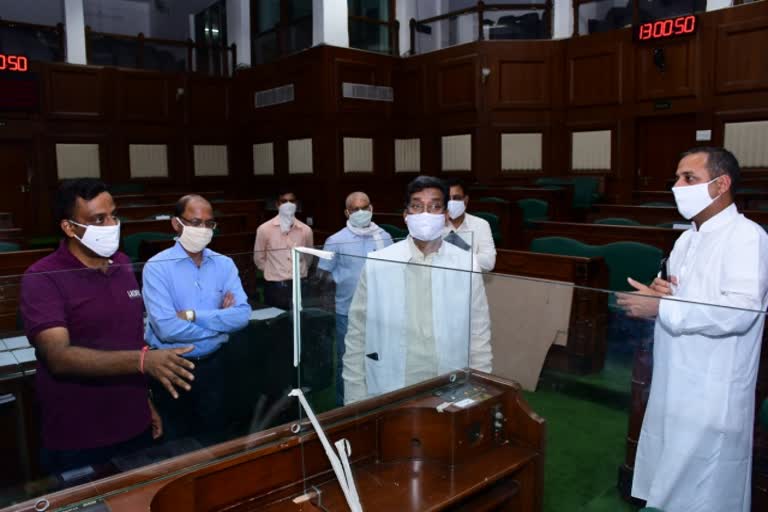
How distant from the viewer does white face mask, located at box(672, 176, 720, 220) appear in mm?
2230

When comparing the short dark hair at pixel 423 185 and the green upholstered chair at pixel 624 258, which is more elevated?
the short dark hair at pixel 423 185

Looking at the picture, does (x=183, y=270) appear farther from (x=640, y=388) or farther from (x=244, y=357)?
(x=640, y=388)

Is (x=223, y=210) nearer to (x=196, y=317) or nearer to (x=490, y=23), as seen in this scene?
(x=490, y=23)

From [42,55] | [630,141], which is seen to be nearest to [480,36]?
[630,141]

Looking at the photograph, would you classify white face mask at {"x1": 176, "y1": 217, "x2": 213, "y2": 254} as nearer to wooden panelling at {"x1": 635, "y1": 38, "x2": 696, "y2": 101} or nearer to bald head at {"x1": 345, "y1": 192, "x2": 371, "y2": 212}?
bald head at {"x1": 345, "y1": 192, "x2": 371, "y2": 212}

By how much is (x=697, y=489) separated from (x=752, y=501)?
15 cm

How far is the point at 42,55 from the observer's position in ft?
39.5

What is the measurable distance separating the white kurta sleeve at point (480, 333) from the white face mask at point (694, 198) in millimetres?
878

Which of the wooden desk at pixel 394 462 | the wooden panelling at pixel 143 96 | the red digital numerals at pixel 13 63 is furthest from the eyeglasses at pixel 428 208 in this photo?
the wooden panelling at pixel 143 96

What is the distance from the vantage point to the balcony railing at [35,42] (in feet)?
36.1

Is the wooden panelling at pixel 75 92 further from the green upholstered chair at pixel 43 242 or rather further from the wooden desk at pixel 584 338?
the wooden desk at pixel 584 338

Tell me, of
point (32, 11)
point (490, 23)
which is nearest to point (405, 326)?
point (490, 23)

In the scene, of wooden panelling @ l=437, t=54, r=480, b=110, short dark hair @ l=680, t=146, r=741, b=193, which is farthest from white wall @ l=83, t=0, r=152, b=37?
short dark hair @ l=680, t=146, r=741, b=193

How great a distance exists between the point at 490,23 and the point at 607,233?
6.63 meters
